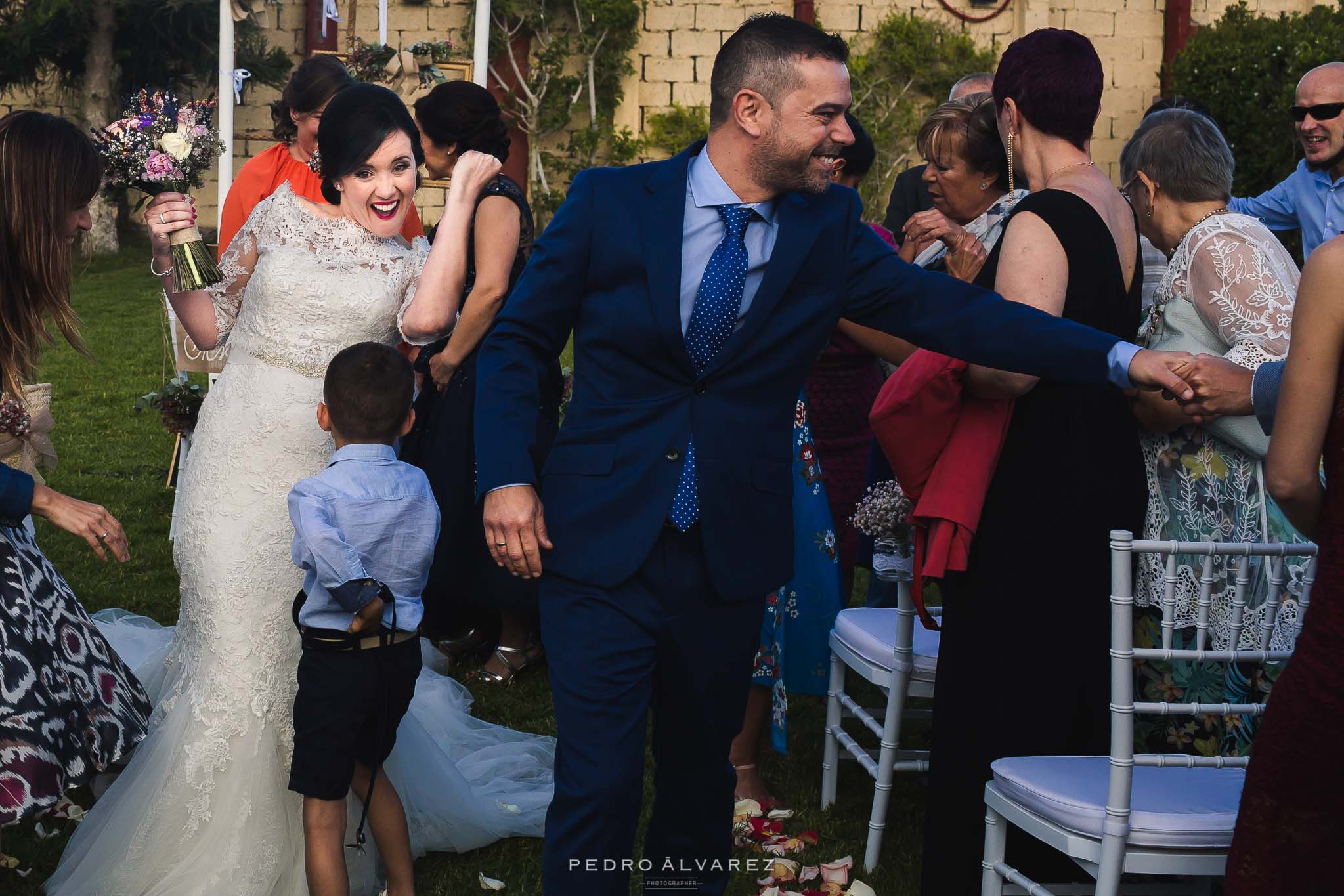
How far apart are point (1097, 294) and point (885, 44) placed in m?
16.1

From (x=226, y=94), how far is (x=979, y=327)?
198 inches

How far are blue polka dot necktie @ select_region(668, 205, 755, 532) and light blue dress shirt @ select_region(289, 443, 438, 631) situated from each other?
0.84 meters

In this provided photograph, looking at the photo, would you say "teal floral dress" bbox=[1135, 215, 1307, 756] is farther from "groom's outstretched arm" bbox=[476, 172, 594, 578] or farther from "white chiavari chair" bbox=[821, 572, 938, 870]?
"groom's outstretched arm" bbox=[476, 172, 594, 578]

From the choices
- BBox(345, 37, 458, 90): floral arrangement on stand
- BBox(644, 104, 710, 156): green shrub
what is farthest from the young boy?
BBox(644, 104, 710, 156): green shrub

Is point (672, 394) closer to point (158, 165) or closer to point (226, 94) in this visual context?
point (158, 165)

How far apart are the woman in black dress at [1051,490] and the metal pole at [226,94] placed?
4.40 meters

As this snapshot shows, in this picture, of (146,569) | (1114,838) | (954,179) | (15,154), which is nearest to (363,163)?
(15,154)

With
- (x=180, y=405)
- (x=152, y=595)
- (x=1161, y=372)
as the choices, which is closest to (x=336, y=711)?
(x=1161, y=372)

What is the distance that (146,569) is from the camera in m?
6.90

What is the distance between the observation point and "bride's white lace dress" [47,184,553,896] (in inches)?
138

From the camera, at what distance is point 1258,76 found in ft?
53.7

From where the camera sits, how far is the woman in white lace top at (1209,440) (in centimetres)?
305

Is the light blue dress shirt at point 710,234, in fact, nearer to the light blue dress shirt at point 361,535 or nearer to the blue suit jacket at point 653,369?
the blue suit jacket at point 653,369

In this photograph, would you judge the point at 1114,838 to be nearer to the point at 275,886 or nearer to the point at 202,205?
the point at 275,886
